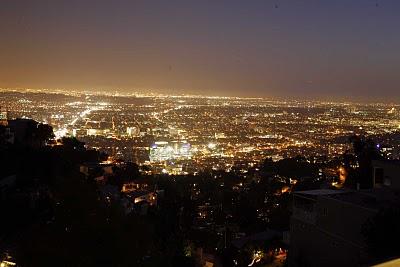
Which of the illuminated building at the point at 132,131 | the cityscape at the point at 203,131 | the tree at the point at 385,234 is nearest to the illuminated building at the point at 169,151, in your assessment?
the cityscape at the point at 203,131

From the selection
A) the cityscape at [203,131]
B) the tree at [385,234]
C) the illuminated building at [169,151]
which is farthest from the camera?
the illuminated building at [169,151]

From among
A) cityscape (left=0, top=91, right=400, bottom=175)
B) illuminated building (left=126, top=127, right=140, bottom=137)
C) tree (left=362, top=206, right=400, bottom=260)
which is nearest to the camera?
tree (left=362, top=206, right=400, bottom=260)

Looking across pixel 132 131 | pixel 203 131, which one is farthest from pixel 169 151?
pixel 203 131

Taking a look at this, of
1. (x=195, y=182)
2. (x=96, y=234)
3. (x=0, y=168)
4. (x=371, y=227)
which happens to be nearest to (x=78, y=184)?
(x=96, y=234)

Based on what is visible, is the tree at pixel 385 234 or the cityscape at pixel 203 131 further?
the cityscape at pixel 203 131

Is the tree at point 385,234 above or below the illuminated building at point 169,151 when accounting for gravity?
above

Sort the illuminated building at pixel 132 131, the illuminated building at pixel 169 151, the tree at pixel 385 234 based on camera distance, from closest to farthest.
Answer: the tree at pixel 385 234 < the illuminated building at pixel 169 151 < the illuminated building at pixel 132 131

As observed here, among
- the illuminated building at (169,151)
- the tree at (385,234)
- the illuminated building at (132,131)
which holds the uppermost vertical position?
the tree at (385,234)

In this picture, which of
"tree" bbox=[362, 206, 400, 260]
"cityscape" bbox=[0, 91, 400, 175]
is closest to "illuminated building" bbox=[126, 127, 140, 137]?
"cityscape" bbox=[0, 91, 400, 175]

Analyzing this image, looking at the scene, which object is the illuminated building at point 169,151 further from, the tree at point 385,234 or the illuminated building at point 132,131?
the tree at point 385,234

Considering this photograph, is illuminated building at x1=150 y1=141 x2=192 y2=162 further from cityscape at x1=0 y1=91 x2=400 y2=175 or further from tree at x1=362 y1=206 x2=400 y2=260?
tree at x1=362 y1=206 x2=400 y2=260

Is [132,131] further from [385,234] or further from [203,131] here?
[385,234]
